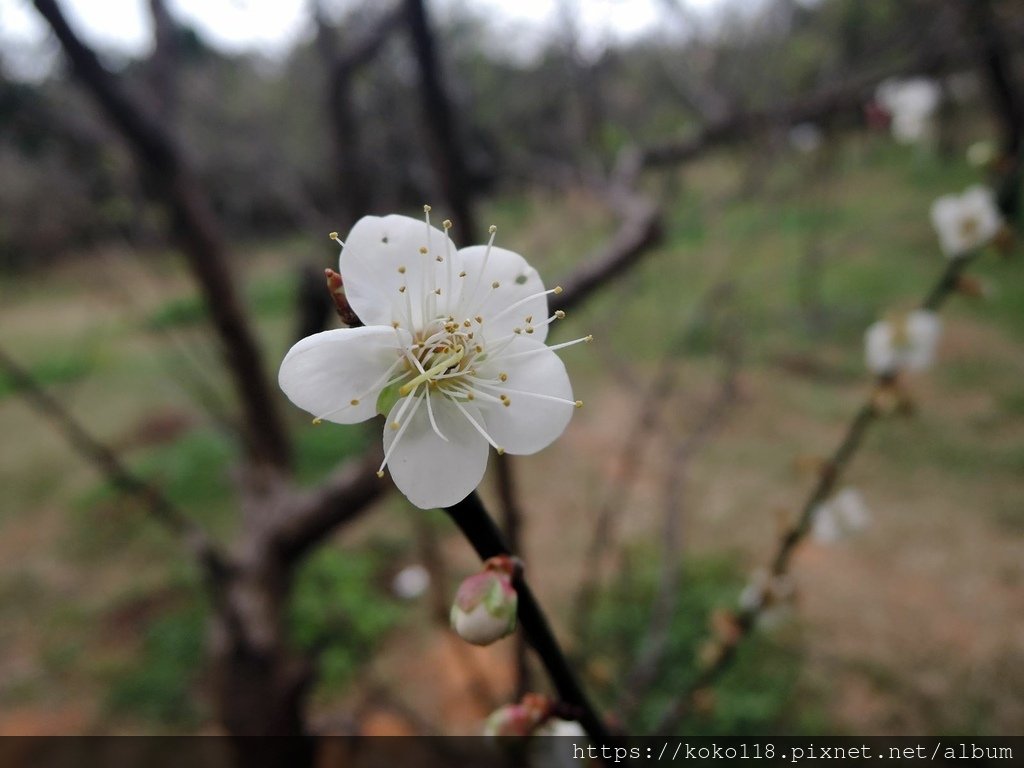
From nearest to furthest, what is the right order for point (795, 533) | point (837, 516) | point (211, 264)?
point (795, 533)
point (837, 516)
point (211, 264)

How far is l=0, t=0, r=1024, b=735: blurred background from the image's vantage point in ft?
5.66

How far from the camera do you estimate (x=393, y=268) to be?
0.48 meters

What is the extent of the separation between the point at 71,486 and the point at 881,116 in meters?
5.03

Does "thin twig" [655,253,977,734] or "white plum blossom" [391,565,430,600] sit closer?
"thin twig" [655,253,977,734]

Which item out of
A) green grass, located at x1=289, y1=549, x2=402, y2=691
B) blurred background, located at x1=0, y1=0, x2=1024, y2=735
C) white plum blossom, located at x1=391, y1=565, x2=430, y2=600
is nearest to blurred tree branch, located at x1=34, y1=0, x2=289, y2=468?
blurred background, located at x1=0, y1=0, x2=1024, y2=735

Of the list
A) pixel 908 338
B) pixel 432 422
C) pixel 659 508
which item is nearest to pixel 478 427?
pixel 432 422

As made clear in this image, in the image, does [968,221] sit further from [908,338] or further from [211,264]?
[211,264]

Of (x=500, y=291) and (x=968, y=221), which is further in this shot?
(x=968, y=221)

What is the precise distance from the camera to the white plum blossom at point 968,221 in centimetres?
101

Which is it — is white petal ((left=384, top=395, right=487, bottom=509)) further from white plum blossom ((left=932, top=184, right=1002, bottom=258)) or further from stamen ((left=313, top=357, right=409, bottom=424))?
white plum blossom ((left=932, top=184, right=1002, bottom=258))

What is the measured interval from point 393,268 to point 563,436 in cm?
323

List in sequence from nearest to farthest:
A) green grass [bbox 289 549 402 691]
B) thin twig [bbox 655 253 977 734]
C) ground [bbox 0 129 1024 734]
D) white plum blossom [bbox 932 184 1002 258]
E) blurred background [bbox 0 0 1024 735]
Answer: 1. thin twig [bbox 655 253 977 734]
2. white plum blossom [bbox 932 184 1002 258]
3. blurred background [bbox 0 0 1024 735]
4. ground [bbox 0 129 1024 734]
5. green grass [bbox 289 549 402 691]

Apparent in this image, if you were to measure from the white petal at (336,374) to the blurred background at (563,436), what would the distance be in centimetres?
59

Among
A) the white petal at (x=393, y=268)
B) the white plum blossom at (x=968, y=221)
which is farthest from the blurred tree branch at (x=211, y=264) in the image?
the white plum blossom at (x=968, y=221)
